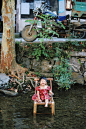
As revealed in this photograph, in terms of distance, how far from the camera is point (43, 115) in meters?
4.82

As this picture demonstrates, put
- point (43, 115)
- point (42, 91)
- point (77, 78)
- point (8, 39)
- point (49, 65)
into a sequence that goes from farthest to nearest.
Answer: point (49, 65) < point (77, 78) < point (8, 39) < point (42, 91) < point (43, 115)

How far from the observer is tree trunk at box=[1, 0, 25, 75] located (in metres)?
7.57

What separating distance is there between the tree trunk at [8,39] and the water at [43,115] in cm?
148

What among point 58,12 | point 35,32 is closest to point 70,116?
point 35,32

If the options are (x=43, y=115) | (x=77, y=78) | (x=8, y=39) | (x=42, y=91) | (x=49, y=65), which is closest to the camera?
(x=43, y=115)

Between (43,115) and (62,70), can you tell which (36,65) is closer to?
(62,70)

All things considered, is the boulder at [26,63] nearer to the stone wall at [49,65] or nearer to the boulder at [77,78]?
the stone wall at [49,65]

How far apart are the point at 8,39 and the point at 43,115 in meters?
3.73

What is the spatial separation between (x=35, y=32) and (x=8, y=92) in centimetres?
316

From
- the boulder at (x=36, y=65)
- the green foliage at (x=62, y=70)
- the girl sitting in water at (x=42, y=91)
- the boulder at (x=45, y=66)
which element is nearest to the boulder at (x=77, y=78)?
the green foliage at (x=62, y=70)

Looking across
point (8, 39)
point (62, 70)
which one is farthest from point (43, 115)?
point (8, 39)

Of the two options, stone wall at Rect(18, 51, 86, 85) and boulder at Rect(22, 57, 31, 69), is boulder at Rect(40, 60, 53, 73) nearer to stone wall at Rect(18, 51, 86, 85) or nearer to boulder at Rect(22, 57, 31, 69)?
stone wall at Rect(18, 51, 86, 85)

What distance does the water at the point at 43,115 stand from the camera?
4215 mm

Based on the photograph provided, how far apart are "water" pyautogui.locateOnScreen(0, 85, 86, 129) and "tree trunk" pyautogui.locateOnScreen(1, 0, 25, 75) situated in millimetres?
1482
